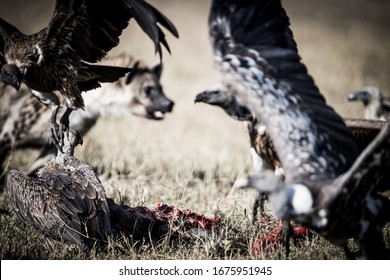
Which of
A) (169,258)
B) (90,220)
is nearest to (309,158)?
(169,258)

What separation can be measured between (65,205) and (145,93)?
396 centimetres

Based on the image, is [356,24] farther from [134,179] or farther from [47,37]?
[47,37]

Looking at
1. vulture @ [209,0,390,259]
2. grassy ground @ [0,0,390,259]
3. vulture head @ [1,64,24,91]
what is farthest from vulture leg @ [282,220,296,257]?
vulture head @ [1,64,24,91]

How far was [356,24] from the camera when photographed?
1120 centimetres

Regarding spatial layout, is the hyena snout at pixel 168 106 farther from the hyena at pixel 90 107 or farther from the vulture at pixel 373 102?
the vulture at pixel 373 102

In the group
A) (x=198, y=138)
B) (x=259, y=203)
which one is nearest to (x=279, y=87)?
(x=259, y=203)

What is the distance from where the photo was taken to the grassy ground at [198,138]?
180 inches

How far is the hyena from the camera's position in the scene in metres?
7.12

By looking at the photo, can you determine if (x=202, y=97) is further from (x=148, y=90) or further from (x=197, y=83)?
(x=197, y=83)

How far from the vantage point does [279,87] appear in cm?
409

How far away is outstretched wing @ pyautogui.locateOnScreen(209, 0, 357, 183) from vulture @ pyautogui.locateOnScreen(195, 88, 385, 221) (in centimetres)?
15

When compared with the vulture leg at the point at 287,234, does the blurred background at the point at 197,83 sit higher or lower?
higher

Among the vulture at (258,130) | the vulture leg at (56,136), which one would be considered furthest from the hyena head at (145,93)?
the vulture at (258,130)

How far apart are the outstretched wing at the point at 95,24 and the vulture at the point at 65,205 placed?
3.04 ft
